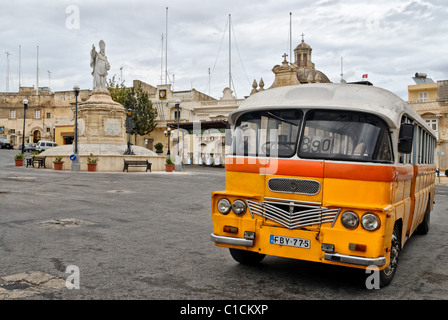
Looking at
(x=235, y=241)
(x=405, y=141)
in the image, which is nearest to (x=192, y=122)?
(x=235, y=241)

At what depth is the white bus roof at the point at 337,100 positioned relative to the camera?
5.25m

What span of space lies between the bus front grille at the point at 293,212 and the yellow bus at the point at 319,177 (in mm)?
12

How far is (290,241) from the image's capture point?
516cm

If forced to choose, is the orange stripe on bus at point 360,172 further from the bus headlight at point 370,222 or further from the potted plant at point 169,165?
the potted plant at point 169,165

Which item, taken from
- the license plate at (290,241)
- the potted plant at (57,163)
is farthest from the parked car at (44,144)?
the license plate at (290,241)

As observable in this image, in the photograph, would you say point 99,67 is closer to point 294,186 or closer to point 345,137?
point 294,186

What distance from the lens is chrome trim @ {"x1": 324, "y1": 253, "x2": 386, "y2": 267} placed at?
4688mm

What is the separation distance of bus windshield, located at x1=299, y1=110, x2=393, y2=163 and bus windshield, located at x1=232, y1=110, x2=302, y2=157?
6.8 inches

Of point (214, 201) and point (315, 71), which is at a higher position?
point (315, 71)

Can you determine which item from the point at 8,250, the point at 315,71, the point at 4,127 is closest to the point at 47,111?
the point at 4,127

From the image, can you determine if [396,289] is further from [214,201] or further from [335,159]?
[214,201]

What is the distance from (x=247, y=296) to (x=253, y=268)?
1.25 m

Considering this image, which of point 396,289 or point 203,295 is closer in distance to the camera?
point 203,295

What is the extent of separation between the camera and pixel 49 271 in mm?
5680
